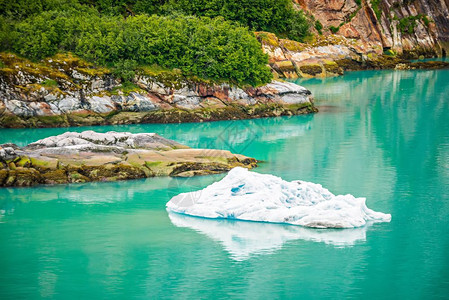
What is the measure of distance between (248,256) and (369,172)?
37.7 feet

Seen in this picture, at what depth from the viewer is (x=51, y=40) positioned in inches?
1686

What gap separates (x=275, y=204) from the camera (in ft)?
70.7

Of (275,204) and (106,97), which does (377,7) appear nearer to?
(106,97)

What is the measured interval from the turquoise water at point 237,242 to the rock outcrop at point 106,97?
10.4m

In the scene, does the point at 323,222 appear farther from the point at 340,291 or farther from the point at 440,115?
the point at 440,115

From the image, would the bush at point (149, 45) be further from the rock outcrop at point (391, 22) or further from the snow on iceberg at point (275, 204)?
the rock outcrop at point (391, 22)

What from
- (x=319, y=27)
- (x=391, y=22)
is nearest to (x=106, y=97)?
(x=319, y=27)

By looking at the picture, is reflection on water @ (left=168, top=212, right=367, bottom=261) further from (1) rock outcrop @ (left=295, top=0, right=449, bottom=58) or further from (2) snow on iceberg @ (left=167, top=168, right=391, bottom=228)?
(1) rock outcrop @ (left=295, top=0, right=449, bottom=58)

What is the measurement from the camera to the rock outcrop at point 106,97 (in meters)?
39.8

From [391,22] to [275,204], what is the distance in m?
80.6

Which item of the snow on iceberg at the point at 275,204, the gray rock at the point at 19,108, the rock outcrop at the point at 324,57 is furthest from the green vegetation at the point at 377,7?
the snow on iceberg at the point at 275,204

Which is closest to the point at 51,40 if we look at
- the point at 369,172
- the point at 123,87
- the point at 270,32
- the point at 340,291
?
the point at 123,87

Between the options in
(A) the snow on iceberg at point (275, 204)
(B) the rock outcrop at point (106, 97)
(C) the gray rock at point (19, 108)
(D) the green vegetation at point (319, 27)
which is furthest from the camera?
(D) the green vegetation at point (319, 27)

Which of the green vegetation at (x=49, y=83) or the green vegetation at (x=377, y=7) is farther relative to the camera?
the green vegetation at (x=377, y=7)
